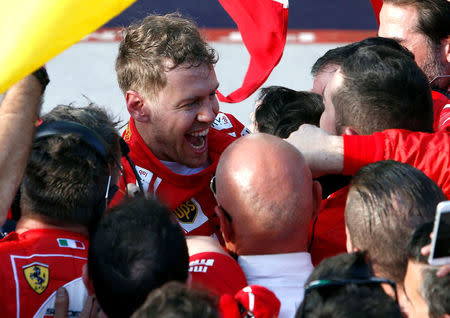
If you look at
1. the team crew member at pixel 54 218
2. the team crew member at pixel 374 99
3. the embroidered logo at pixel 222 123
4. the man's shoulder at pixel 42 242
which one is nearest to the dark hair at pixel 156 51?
the embroidered logo at pixel 222 123

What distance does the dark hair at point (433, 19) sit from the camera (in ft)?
11.0

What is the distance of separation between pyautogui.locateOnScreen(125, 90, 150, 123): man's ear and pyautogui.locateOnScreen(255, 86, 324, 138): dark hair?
45cm

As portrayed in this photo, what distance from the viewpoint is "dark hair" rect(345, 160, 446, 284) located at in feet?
5.53

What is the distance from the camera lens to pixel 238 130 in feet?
9.90

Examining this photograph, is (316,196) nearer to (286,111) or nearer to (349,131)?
(349,131)

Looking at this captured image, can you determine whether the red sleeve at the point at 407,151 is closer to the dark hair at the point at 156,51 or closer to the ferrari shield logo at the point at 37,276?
the dark hair at the point at 156,51

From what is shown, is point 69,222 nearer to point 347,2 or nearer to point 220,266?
point 220,266

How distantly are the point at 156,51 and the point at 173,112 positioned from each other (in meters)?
0.24

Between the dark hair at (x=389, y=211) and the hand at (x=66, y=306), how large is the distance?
0.68m

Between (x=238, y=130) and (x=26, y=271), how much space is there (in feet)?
4.91

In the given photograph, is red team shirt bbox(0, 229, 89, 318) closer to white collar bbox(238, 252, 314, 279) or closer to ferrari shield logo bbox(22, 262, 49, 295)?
ferrari shield logo bbox(22, 262, 49, 295)

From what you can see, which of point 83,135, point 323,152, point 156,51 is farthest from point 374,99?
point 83,135

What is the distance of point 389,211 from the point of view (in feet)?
5.65

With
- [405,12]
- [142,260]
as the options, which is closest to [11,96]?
[142,260]
